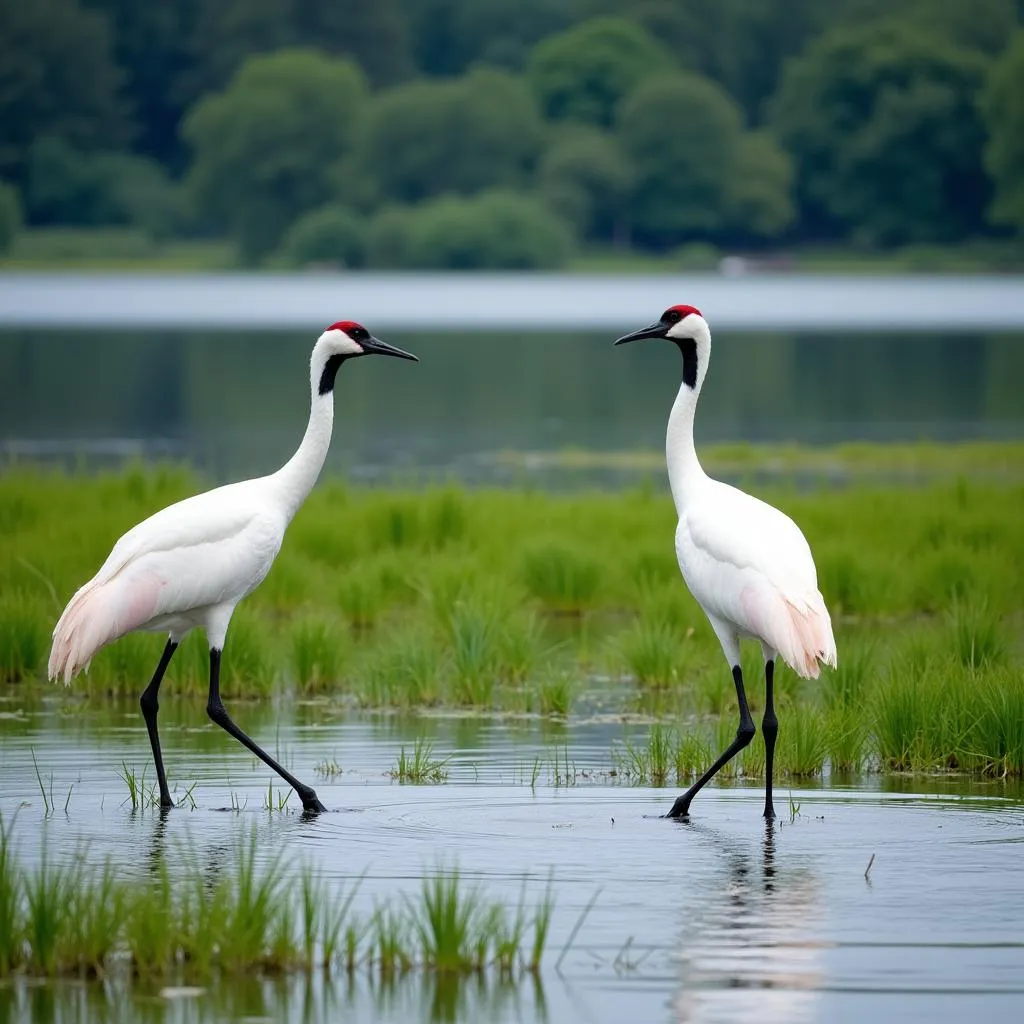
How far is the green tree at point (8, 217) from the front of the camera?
11512cm

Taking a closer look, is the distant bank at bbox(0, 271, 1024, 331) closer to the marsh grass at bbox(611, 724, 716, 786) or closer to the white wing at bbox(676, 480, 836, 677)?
the marsh grass at bbox(611, 724, 716, 786)

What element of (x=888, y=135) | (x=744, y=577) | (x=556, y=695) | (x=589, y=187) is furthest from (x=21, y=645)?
(x=888, y=135)

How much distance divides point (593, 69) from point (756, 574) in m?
135

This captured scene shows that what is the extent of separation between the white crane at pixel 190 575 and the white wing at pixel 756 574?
1.77 m

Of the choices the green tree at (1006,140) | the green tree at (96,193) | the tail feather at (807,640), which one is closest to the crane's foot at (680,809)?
the tail feather at (807,640)

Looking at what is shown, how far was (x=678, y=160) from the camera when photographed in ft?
404

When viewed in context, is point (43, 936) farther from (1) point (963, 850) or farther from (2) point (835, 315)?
(2) point (835, 315)

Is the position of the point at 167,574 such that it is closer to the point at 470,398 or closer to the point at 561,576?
the point at 561,576

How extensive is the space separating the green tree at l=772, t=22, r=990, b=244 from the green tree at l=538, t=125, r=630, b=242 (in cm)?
1215

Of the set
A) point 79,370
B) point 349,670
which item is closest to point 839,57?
point 79,370

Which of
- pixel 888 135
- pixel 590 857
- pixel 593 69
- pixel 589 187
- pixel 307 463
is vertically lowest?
pixel 590 857

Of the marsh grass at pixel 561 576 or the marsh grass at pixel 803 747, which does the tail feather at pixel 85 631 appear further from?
the marsh grass at pixel 561 576

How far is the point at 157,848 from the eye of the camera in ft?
31.0

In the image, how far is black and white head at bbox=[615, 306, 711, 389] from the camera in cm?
1131
